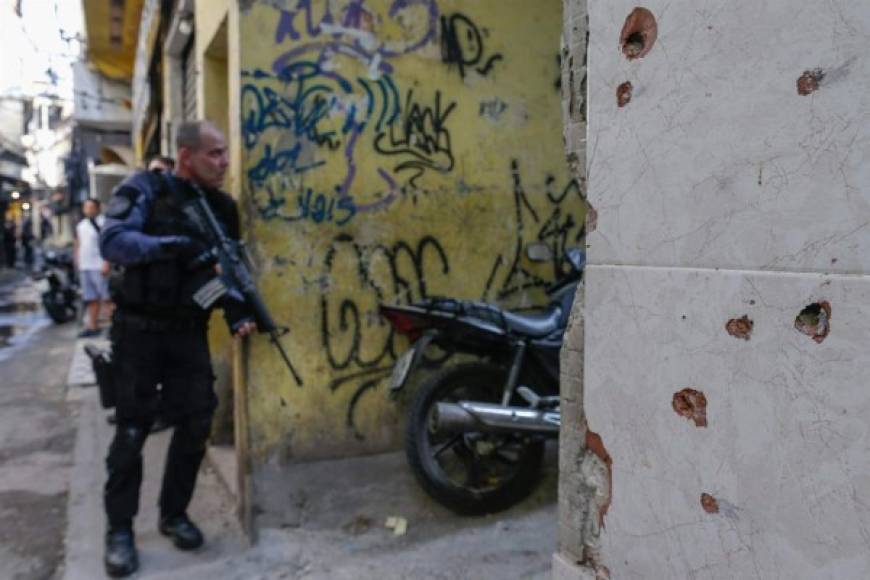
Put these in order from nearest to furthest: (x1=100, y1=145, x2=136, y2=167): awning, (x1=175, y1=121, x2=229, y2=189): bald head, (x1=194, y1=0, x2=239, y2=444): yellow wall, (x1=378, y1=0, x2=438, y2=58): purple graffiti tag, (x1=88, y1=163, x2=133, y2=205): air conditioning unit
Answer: (x1=175, y1=121, x2=229, y2=189): bald head → (x1=378, y1=0, x2=438, y2=58): purple graffiti tag → (x1=194, y1=0, x2=239, y2=444): yellow wall → (x1=88, y1=163, x2=133, y2=205): air conditioning unit → (x1=100, y1=145, x2=136, y2=167): awning

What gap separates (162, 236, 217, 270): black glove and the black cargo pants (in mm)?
275

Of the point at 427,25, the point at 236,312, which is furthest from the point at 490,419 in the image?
the point at 427,25

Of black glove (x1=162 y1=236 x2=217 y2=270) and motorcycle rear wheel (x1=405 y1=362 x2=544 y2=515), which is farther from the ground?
black glove (x1=162 y1=236 x2=217 y2=270)

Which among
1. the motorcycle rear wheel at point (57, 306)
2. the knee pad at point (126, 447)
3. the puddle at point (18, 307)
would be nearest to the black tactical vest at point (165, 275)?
the knee pad at point (126, 447)

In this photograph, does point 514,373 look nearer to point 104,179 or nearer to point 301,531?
point 301,531

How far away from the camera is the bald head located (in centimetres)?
326

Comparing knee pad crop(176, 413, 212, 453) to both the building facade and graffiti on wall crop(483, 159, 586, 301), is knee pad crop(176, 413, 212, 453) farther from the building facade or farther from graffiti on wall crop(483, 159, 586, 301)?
graffiti on wall crop(483, 159, 586, 301)

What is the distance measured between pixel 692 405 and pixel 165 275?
2.26 m

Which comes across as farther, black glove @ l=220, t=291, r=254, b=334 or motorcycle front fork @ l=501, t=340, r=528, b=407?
motorcycle front fork @ l=501, t=340, r=528, b=407

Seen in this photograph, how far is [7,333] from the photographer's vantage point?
10430mm

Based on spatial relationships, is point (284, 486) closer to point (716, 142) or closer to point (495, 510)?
point (495, 510)

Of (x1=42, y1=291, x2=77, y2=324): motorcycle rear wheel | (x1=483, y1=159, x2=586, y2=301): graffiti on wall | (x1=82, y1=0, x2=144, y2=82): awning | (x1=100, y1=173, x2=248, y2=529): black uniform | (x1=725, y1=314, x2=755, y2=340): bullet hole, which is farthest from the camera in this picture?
(x1=42, y1=291, x2=77, y2=324): motorcycle rear wheel

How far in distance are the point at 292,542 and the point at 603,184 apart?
233cm

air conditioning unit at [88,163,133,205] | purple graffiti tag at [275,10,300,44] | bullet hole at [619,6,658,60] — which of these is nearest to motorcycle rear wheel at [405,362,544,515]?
purple graffiti tag at [275,10,300,44]
